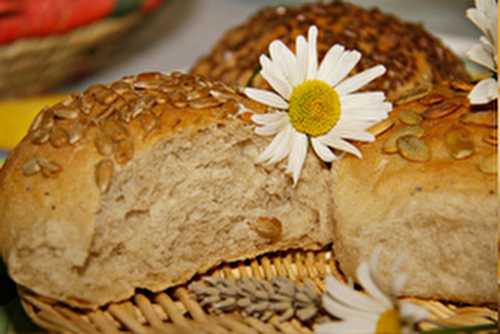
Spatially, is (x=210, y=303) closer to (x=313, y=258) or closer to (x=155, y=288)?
(x=155, y=288)

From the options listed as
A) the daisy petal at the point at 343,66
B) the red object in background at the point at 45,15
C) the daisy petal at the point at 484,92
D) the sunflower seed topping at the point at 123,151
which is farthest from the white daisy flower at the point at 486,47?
the red object in background at the point at 45,15

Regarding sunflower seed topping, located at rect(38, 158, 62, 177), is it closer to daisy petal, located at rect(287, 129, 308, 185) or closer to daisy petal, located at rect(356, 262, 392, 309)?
daisy petal, located at rect(287, 129, 308, 185)

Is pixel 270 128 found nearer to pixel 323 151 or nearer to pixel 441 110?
pixel 323 151

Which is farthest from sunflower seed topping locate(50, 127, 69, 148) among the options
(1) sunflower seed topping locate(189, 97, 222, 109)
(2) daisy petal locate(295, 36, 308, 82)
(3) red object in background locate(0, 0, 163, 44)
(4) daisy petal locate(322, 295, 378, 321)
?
(3) red object in background locate(0, 0, 163, 44)

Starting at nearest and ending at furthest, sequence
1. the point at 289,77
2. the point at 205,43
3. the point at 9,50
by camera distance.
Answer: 1. the point at 289,77
2. the point at 9,50
3. the point at 205,43

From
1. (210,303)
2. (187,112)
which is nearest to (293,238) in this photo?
(210,303)

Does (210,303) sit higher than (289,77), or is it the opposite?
(289,77)

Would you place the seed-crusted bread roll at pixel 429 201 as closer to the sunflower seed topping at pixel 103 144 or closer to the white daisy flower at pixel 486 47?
the white daisy flower at pixel 486 47
